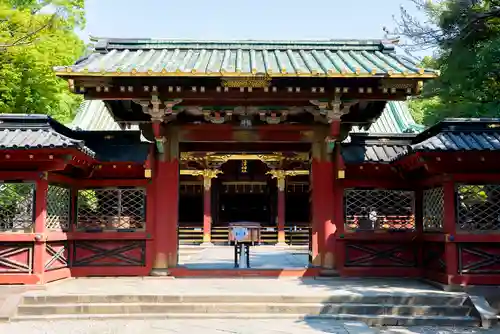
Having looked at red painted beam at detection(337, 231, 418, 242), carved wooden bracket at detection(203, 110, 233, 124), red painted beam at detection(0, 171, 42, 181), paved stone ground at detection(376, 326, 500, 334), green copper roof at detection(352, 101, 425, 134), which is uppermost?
green copper roof at detection(352, 101, 425, 134)

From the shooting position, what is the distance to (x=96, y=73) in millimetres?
10070

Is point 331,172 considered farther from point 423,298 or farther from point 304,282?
point 423,298

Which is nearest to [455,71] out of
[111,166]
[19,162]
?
[111,166]

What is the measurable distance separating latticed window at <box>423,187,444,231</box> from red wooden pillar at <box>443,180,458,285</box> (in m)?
0.26

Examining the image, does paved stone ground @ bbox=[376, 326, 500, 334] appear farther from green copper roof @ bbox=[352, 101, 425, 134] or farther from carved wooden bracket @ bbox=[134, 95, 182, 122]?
green copper roof @ bbox=[352, 101, 425, 134]

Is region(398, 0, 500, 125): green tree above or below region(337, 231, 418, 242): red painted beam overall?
above

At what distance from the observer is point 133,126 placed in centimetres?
2033

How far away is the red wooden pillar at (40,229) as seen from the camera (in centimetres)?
965

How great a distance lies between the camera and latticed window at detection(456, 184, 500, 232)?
9.88 m

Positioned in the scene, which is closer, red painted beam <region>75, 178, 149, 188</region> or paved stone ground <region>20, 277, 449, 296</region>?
paved stone ground <region>20, 277, 449, 296</region>

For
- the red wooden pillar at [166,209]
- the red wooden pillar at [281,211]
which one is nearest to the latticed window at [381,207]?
the red wooden pillar at [166,209]

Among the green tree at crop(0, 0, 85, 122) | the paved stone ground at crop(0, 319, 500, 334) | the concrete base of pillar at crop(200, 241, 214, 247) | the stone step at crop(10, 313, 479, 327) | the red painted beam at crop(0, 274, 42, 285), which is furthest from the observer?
the concrete base of pillar at crop(200, 241, 214, 247)

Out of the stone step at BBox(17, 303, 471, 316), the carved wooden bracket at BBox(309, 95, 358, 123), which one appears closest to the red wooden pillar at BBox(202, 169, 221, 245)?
the carved wooden bracket at BBox(309, 95, 358, 123)

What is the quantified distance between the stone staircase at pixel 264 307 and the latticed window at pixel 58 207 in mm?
1877
